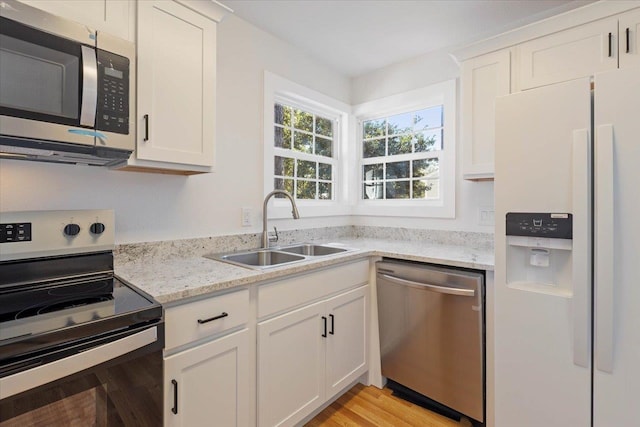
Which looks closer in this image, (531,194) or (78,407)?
(78,407)

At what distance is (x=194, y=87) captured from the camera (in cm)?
151

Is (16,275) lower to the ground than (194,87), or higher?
lower

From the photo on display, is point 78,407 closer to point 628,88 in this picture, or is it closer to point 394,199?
point 628,88

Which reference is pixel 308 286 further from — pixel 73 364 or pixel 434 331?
pixel 73 364

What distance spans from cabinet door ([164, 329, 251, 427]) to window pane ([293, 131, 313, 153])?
1.67m

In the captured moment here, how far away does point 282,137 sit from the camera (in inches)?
97.0

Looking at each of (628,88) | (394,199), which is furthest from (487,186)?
Result: (628,88)

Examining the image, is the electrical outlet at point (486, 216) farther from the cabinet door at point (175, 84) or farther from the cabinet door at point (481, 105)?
the cabinet door at point (175, 84)

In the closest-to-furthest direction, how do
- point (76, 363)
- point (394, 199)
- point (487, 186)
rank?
point (76, 363), point (487, 186), point (394, 199)

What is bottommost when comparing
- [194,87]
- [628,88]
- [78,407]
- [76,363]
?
[78,407]

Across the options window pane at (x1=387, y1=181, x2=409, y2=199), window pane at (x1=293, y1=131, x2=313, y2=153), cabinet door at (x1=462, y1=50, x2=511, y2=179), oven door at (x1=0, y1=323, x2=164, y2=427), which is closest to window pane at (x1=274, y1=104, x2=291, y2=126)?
window pane at (x1=293, y1=131, x2=313, y2=153)

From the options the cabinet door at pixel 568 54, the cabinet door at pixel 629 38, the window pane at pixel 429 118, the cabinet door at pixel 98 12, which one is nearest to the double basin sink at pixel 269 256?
the cabinet door at pixel 98 12

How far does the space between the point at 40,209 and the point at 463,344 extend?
7.02 feet

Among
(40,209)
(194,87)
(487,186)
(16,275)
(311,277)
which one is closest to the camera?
(16,275)
